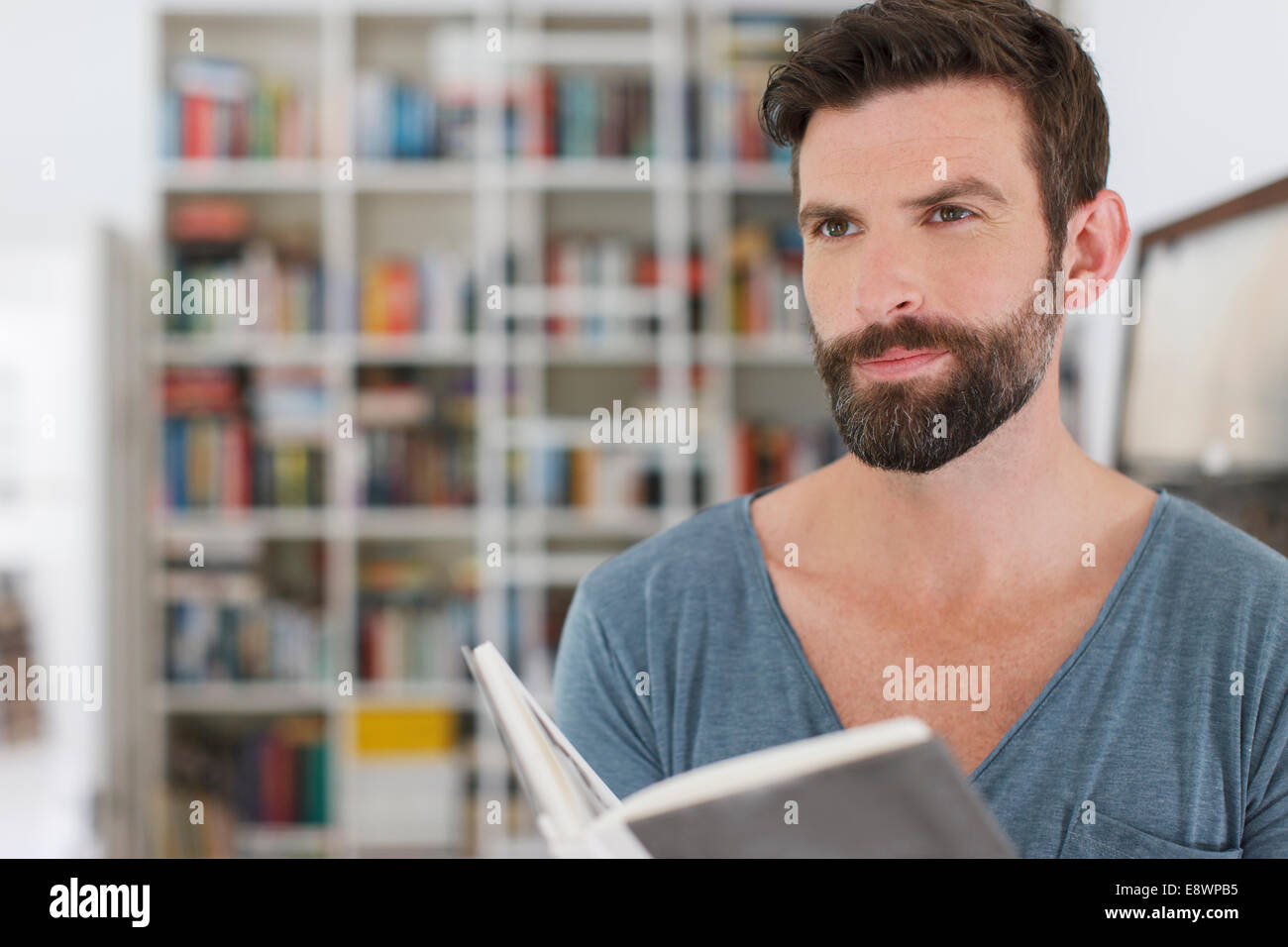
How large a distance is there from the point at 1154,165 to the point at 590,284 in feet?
5.29

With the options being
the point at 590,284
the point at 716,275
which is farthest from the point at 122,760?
the point at 716,275

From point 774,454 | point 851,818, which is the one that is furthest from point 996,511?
point 774,454

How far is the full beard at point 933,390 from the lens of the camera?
840mm

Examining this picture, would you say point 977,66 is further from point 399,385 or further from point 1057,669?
point 399,385

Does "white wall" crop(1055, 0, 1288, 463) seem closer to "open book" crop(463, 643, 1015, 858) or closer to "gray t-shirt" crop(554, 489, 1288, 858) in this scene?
"gray t-shirt" crop(554, 489, 1288, 858)

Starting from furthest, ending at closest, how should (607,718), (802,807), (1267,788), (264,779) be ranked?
(264,779)
(607,718)
(1267,788)
(802,807)

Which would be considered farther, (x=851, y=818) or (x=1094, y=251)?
(x=1094, y=251)

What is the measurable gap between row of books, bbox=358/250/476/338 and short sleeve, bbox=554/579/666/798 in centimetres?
209

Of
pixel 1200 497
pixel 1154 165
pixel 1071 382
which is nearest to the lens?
pixel 1200 497

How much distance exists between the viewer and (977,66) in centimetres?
85

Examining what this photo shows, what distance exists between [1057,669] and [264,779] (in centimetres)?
257

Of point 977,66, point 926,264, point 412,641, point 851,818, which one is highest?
point 977,66

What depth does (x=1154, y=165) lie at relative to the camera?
164 cm

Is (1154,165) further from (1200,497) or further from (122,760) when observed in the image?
(122,760)
